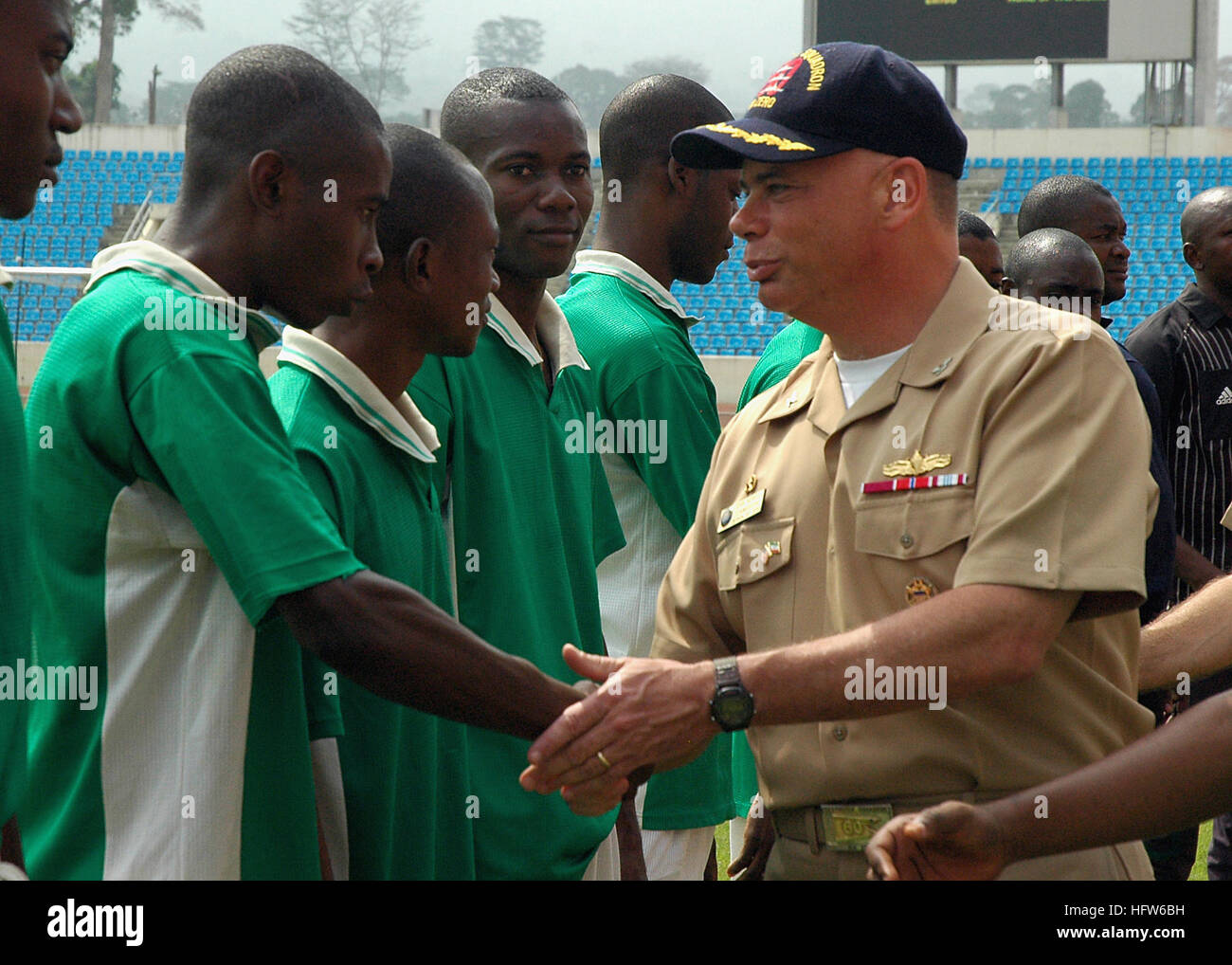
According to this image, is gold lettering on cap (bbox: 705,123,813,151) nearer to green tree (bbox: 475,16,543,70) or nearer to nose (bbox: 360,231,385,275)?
nose (bbox: 360,231,385,275)

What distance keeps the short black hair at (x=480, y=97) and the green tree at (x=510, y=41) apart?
1686 inches

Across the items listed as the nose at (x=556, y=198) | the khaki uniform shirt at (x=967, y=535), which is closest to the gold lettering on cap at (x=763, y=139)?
the khaki uniform shirt at (x=967, y=535)

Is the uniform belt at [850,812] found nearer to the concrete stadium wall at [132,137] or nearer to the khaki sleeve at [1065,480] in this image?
the khaki sleeve at [1065,480]

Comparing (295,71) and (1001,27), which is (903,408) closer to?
(295,71)

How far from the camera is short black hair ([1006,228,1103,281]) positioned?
460 cm

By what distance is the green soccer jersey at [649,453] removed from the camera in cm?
377

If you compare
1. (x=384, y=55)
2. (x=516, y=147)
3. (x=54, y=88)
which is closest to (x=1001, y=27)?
(x=384, y=55)

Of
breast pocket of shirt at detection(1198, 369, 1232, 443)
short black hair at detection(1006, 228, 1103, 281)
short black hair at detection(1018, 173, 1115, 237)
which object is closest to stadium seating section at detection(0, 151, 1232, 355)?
short black hair at detection(1018, 173, 1115, 237)

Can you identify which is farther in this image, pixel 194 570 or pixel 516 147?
pixel 516 147

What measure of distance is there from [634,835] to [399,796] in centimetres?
97

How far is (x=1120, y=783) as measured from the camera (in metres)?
1.89

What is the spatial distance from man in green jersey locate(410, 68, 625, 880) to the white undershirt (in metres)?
0.83

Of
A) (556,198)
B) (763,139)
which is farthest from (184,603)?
(556,198)

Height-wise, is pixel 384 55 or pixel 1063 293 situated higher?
pixel 384 55
